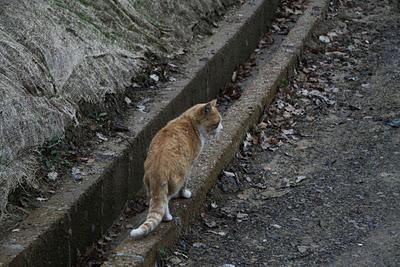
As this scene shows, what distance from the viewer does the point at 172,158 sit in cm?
536

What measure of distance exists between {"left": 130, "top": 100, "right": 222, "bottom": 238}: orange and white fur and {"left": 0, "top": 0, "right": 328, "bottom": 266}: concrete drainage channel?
0.39 ft

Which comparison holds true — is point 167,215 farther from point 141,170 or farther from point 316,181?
point 316,181

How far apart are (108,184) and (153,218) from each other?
21.1 inches

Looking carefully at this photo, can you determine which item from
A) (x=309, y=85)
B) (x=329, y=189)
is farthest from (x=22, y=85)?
(x=309, y=85)

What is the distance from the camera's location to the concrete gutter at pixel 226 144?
5.02 m

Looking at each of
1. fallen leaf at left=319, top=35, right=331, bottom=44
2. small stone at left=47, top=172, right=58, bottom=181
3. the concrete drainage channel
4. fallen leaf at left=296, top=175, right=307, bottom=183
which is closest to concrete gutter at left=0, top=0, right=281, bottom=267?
the concrete drainage channel

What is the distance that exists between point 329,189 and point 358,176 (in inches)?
13.2

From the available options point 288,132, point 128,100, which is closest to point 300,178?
point 288,132

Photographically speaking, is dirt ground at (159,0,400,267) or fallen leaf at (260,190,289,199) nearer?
dirt ground at (159,0,400,267)

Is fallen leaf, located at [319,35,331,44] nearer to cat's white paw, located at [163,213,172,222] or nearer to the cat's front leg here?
the cat's front leg

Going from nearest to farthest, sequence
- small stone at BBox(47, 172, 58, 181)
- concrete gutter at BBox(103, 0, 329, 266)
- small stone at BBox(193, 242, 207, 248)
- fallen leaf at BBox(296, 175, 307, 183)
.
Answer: concrete gutter at BBox(103, 0, 329, 266)
small stone at BBox(47, 172, 58, 181)
small stone at BBox(193, 242, 207, 248)
fallen leaf at BBox(296, 175, 307, 183)

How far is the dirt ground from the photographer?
5.44 m

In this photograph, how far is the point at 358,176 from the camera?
6480 mm

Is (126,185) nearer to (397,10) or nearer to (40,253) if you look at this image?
(40,253)
